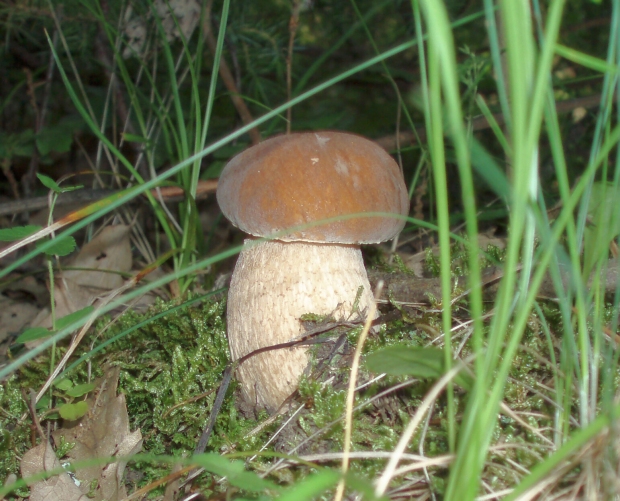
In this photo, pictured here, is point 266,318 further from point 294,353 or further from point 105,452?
point 105,452

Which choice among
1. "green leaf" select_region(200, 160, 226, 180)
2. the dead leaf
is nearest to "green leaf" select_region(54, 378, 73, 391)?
the dead leaf

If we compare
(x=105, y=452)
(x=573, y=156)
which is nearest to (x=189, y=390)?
(x=105, y=452)

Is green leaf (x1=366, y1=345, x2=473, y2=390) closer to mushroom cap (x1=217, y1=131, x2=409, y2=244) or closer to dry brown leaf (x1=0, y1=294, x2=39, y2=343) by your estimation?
mushroom cap (x1=217, y1=131, x2=409, y2=244)

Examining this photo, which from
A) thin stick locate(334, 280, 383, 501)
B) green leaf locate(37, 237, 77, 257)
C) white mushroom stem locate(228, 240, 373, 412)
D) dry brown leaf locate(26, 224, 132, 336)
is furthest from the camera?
dry brown leaf locate(26, 224, 132, 336)

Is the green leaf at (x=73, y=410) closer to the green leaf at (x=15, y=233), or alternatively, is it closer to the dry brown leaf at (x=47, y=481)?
the dry brown leaf at (x=47, y=481)

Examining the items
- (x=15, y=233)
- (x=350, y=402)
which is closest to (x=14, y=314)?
(x=15, y=233)
